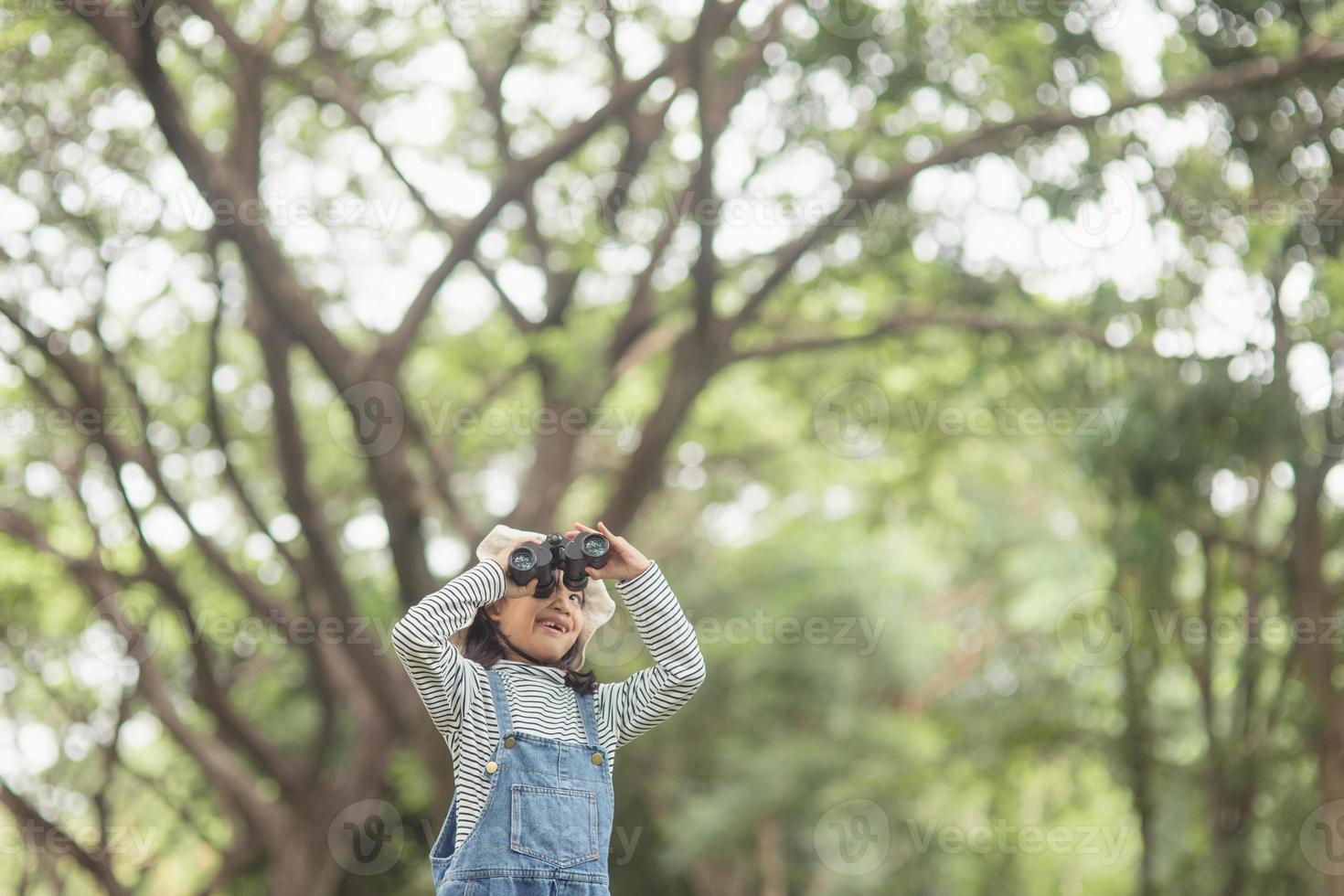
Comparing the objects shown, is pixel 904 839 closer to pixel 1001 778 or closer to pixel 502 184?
pixel 1001 778

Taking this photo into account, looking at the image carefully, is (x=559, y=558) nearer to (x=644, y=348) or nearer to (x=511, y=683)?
(x=511, y=683)

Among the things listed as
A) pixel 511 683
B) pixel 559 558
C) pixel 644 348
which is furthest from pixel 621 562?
pixel 644 348

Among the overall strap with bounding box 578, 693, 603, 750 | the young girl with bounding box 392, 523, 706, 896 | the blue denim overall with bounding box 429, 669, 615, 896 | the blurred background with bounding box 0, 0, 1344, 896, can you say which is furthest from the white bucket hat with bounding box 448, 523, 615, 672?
the blurred background with bounding box 0, 0, 1344, 896

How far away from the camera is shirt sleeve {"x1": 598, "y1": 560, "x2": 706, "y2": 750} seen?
2.92 metres

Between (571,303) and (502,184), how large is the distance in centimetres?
184

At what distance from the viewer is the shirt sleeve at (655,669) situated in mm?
2922

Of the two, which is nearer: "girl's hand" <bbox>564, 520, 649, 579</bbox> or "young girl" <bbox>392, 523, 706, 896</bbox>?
"young girl" <bbox>392, 523, 706, 896</bbox>

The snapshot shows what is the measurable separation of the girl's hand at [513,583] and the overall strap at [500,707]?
174 millimetres

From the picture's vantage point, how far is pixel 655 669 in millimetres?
2988

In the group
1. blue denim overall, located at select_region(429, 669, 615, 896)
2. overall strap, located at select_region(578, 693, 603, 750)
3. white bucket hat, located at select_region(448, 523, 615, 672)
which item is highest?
white bucket hat, located at select_region(448, 523, 615, 672)

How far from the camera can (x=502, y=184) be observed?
7262mm

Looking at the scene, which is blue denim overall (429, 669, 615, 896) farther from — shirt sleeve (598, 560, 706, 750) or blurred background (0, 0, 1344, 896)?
blurred background (0, 0, 1344, 896)

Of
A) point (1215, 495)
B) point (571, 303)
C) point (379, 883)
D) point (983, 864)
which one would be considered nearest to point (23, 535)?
point (571, 303)

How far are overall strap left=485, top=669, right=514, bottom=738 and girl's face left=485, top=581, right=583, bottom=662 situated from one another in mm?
154
